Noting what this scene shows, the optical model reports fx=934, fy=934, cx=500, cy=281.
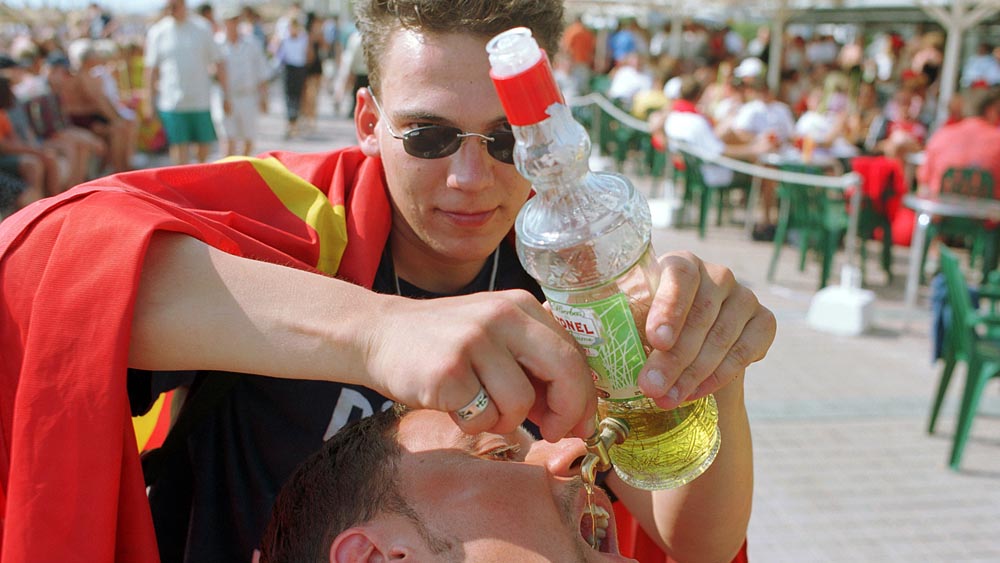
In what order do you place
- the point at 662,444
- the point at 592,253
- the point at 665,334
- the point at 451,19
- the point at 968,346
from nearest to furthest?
the point at 665,334 → the point at 592,253 → the point at 662,444 → the point at 451,19 → the point at 968,346

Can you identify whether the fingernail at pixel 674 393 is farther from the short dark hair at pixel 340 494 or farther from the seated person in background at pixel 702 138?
the seated person in background at pixel 702 138

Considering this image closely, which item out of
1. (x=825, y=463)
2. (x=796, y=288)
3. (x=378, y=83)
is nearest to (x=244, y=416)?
(x=378, y=83)

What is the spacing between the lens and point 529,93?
1.21 meters

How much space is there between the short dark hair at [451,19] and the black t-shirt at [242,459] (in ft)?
2.41

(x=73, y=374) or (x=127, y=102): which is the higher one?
(x=73, y=374)

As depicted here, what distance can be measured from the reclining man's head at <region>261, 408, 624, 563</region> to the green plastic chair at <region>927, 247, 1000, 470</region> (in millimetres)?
3688

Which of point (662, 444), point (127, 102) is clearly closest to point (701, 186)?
point (127, 102)

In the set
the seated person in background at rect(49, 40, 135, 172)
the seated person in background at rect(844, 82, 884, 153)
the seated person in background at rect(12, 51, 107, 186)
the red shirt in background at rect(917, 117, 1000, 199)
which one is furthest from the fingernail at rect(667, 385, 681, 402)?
the seated person in background at rect(49, 40, 135, 172)

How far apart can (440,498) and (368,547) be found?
0.15m

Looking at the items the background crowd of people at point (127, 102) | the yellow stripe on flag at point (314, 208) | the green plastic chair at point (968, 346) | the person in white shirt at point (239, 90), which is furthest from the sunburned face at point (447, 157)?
the person in white shirt at point (239, 90)

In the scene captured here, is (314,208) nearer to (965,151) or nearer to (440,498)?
(440,498)

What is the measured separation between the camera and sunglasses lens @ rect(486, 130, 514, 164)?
1.96m

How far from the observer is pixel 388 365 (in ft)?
4.10

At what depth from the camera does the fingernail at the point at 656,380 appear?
1313 mm
